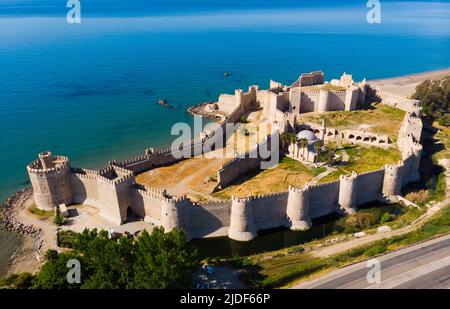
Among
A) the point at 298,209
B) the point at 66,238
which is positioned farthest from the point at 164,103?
the point at 298,209

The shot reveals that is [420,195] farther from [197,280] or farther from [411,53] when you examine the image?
[411,53]

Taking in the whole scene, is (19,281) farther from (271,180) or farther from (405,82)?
(405,82)

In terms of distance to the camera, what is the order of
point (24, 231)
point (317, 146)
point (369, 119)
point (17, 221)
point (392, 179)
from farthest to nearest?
point (369, 119) → point (317, 146) → point (392, 179) → point (17, 221) → point (24, 231)

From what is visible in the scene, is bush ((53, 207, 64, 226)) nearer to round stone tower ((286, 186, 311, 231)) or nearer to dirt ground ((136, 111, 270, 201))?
dirt ground ((136, 111, 270, 201))

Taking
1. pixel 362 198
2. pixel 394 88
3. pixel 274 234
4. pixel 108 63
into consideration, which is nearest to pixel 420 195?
pixel 362 198

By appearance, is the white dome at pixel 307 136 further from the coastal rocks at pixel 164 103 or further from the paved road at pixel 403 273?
the coastal rocks at pixel 164 103

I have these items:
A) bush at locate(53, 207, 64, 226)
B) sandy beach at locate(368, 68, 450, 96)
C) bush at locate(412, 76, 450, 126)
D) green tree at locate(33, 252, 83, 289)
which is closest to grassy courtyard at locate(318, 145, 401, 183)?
bush at locate(412, 76, 450, 126)
